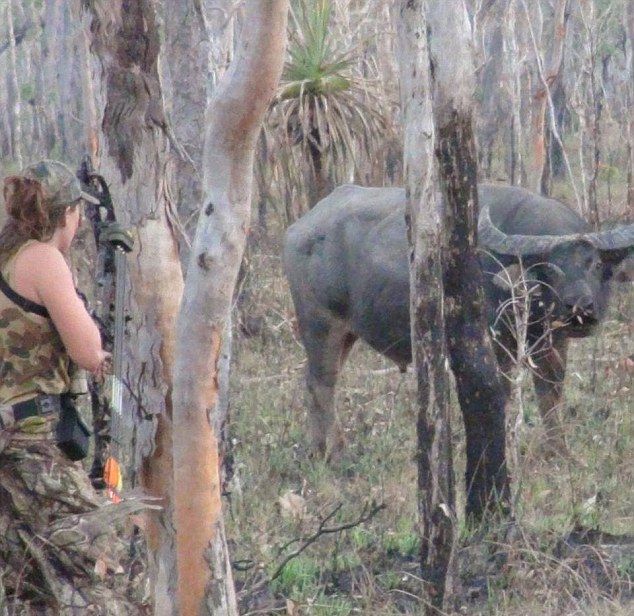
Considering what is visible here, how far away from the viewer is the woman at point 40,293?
13.0 feet

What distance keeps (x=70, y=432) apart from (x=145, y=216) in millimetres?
801

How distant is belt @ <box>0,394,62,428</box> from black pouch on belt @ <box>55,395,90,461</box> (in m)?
0.08

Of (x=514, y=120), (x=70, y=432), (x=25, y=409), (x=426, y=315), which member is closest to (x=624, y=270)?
(x=426, y=315)

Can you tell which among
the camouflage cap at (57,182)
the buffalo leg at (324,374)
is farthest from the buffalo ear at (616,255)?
the camouflage cap at (57,182)

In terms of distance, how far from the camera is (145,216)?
427 cm

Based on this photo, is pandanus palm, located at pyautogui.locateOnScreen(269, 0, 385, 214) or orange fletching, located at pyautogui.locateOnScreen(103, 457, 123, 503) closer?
orange fletching, located at pyautogui.locateOnScreen(103, 457, 123, 503)

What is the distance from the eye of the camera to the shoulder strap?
4016 mm

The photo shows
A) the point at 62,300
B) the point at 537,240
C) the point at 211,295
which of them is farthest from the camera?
the point at 537,240

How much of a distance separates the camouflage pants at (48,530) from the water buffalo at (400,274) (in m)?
4.36

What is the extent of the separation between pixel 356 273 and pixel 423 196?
396cm

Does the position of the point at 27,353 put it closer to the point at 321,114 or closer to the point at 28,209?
the point at 28,209

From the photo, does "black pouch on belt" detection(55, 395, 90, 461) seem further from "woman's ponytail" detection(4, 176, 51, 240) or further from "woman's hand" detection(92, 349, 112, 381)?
"woman's ponytail" detection(4, 176, 51, 240)

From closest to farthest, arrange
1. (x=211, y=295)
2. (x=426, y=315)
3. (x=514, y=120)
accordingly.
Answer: (x=211, y=295) < (x=426, y=315) < (x=514, y=120)

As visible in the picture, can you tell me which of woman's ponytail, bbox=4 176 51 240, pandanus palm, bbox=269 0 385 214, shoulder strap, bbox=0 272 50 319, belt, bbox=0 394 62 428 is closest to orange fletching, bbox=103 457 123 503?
belt, bbox=0 394 62 428
